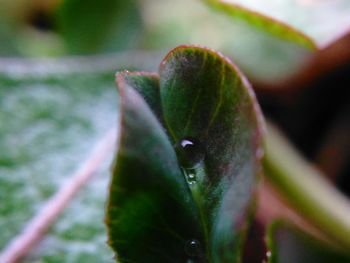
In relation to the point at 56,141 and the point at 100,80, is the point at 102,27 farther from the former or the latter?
the point at 56,141

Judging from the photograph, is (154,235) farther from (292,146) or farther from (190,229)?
(292,146)

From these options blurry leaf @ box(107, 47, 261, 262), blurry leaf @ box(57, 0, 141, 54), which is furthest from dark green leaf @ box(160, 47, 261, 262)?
blurry leaf @ box(57, 0, 141, 54)

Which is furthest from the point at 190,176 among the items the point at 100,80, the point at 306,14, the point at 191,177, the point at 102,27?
the point at 102,27

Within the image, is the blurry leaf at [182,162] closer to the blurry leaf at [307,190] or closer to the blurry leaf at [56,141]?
the blurry leaf at [56,141]

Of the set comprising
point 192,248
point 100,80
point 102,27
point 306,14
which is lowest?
point 192,248

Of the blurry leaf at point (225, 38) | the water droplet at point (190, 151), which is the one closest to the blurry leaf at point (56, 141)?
the blurry leaf at point (225, 38)

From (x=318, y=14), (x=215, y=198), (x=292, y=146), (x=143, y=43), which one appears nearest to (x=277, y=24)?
(x=318, y=14)
